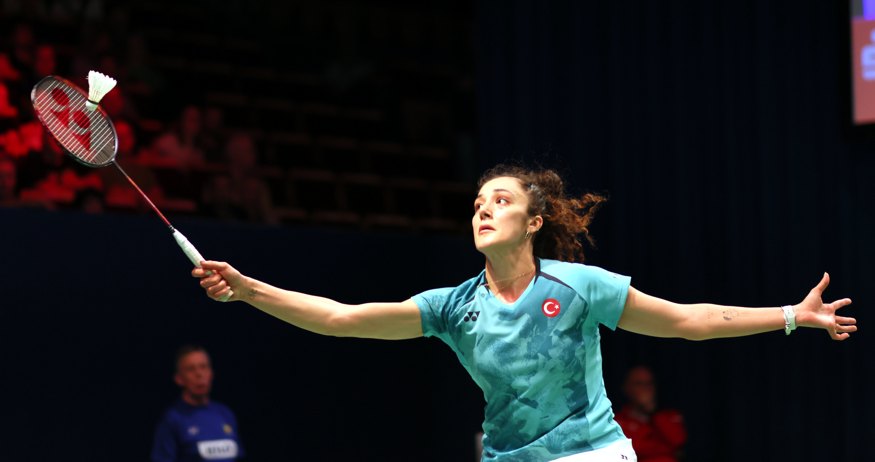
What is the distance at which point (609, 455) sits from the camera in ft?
12.0

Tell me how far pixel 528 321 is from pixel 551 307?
0.08m

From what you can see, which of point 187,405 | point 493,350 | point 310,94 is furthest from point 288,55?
point 493,350

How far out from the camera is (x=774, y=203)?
289 inches

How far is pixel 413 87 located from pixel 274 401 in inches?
182

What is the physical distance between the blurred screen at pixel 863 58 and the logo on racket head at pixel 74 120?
4468 mm

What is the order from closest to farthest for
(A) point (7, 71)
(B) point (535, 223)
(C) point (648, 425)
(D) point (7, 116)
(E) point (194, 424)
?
(B) point (535, 223) < (E) point (194, 424) < (C) point (648, 425) < (D) point (7, 116) < (A) point (7, 71)

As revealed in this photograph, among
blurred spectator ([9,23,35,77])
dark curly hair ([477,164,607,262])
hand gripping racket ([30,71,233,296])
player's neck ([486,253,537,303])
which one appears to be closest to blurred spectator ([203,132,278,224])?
blurred spectator ([9,23,35,77])

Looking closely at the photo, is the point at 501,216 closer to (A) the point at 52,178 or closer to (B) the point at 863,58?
(B) the point at 863,58

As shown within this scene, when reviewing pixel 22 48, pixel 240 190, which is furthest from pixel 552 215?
pixel 22 48

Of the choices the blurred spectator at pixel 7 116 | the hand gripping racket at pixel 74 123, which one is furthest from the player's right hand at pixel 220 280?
the blurred spectator at pixel 7 116

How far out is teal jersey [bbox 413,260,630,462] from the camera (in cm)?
368

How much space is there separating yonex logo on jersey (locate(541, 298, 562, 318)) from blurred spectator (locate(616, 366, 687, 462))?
3109mm

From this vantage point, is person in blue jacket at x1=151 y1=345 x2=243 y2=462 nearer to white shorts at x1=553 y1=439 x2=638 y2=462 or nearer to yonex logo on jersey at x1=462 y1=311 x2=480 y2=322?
yonex logo on jersey at x1=462 y1=311 x2=480 y2=322

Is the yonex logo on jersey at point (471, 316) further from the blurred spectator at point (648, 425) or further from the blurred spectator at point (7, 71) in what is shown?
the blurred spectator at point (7, 71)
